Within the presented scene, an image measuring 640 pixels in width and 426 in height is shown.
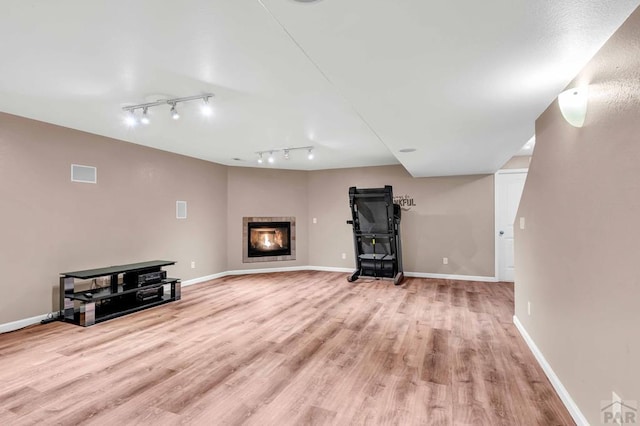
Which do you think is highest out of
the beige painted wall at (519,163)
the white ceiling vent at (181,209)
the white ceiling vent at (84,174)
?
the beige painted wall at (519,163)

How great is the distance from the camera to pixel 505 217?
20.0 ft

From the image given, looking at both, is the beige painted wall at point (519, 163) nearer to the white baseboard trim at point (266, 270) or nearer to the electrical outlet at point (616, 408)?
the white baseboard trim at point (266, 270)

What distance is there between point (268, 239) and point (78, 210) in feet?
12.2

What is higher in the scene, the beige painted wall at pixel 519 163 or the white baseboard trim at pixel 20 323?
the beige painted wall at pixel 519 163

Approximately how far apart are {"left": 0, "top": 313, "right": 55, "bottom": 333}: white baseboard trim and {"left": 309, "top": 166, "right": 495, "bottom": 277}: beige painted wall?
4.94 m

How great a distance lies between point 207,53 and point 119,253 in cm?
Result: 379

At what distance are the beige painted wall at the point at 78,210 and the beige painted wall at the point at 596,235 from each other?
5350mm

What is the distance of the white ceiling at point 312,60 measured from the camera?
1.49m

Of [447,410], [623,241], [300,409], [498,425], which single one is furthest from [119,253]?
[623,241]

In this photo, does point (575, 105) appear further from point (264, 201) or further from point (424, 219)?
point (264, 201)

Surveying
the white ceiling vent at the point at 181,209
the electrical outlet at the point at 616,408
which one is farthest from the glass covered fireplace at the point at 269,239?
the electrical outlet at the point at 616,408

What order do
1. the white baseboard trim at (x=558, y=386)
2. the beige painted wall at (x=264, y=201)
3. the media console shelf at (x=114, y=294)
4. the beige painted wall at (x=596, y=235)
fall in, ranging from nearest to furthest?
the beige painted wall at (x=596, y=235) → the white baseboard trim at (x=558, y=386) → the media console shelf at (x=114, y=294) → the beige painted wall at (x=264, y=201)

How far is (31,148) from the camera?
3.73 metres

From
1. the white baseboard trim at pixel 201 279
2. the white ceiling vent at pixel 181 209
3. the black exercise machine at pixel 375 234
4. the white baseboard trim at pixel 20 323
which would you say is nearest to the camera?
the white baseboard trim at pixel 20 323
